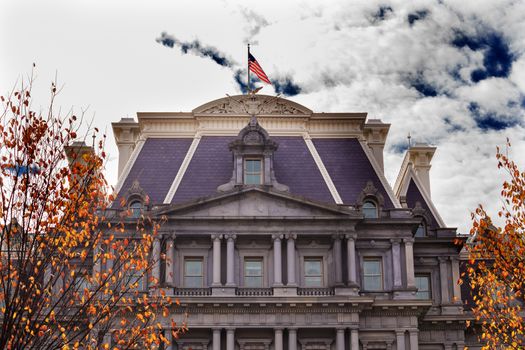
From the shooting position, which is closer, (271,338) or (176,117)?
(271,338)

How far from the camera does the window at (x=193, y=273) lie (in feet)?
140

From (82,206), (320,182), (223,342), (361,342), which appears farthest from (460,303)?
(82,206)

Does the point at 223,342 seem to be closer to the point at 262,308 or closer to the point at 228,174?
the point at 262,308

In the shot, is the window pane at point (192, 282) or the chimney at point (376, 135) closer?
the window pane at point (192, 282)

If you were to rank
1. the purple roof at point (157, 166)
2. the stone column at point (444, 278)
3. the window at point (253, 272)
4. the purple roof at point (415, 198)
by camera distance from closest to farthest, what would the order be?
the window at point (253, 272), the purple roof at point (157, 166), the stone column at point (444, 278), the purple roof at point (415, 198)

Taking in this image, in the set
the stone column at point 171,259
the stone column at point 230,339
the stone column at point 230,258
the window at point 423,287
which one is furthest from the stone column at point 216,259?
the window at point 423,287

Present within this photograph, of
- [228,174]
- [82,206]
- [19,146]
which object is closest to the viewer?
[19,146]

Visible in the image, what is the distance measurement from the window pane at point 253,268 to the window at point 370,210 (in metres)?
5.99

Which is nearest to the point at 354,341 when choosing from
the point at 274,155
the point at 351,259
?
the point at 351,259

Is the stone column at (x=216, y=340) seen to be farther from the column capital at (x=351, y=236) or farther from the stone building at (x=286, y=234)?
the column capital at (x=351, y=236)

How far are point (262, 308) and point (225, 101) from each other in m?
12.2

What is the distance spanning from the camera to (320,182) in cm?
4547

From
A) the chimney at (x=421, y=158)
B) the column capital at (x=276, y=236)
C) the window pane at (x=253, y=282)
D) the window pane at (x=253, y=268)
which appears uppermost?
the chimney at (x=421, y=158)

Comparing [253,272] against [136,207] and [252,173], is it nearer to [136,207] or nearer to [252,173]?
[252,173]
